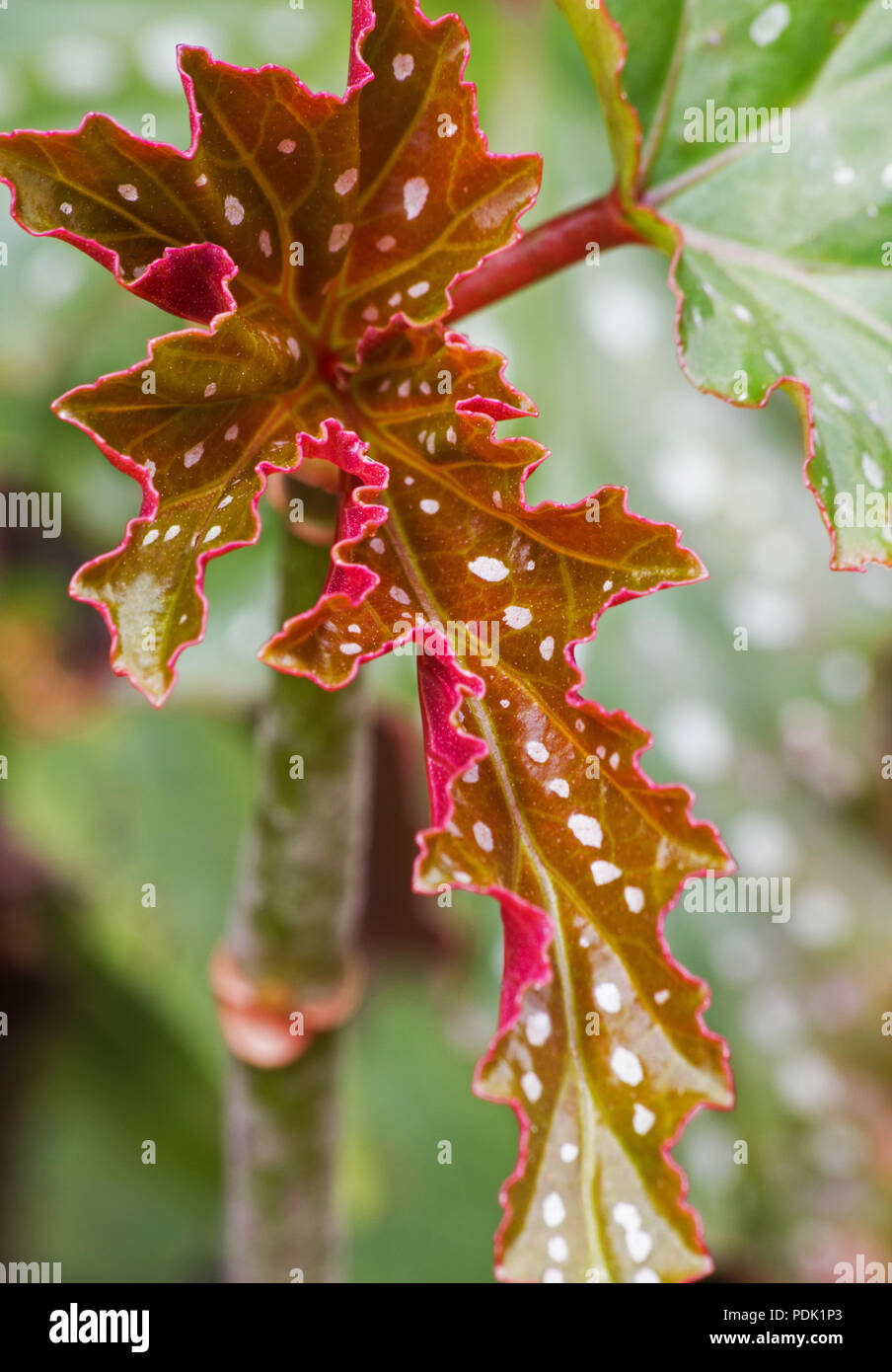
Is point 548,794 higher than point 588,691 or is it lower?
lower

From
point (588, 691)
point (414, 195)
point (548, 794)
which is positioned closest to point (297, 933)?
point (548, 794)
